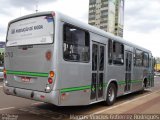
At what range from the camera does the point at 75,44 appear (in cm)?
754

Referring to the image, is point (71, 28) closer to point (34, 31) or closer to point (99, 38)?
point (34, 31)

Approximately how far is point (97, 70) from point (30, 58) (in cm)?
273

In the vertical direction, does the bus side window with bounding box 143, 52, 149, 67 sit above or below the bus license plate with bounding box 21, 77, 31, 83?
above

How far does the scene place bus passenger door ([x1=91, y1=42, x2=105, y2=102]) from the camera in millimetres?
8631

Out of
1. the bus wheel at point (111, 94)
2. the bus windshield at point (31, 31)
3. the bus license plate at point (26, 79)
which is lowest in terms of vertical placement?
the bus wheel at point (111, 94)

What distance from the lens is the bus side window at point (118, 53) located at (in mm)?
10375

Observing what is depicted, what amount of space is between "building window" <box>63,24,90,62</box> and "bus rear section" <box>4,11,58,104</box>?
0.51 metres

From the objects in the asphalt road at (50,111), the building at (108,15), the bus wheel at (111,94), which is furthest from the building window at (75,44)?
the building at (108,15)

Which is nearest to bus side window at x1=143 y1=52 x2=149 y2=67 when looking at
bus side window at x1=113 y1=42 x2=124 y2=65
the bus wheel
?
bus side window at x1=113 y1=42 x2=124 y2=65

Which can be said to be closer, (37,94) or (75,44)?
(37,94)

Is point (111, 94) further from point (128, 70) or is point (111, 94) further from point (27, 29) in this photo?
point (27, 29)

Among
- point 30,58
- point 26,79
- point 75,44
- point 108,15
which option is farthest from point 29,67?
point 108,15

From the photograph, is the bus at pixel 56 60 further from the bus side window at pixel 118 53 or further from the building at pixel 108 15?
the building at pixel 108 15

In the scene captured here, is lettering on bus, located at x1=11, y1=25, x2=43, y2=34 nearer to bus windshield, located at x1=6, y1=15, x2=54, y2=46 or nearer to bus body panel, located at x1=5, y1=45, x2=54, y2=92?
bus windshield, located at x1=6, y1=15, x2=54, y2=46
